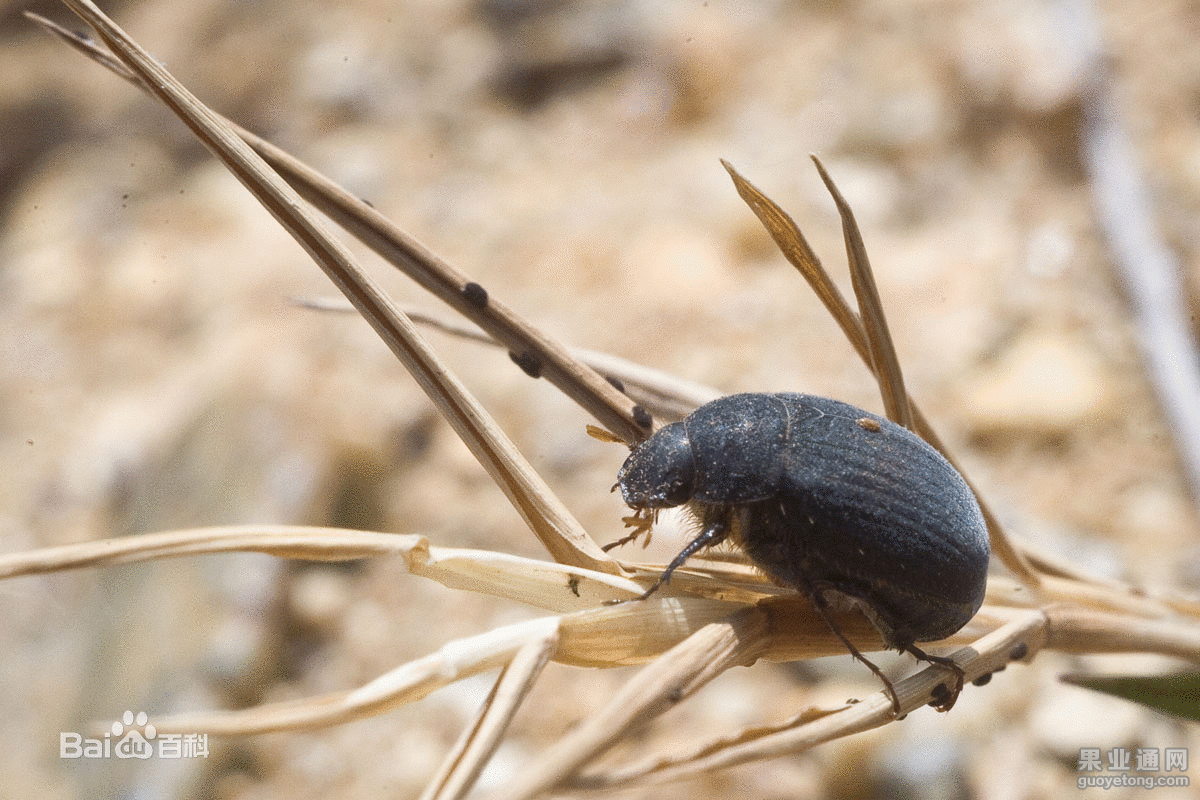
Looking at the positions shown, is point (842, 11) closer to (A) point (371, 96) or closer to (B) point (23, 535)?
(A) point (371, 96)

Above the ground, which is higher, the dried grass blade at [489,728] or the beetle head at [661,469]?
the beetle head at [661,469]

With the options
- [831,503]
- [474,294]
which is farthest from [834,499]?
[474,294]

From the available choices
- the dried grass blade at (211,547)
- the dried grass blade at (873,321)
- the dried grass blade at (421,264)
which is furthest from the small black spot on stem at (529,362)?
the dried grass blade at (873,321)

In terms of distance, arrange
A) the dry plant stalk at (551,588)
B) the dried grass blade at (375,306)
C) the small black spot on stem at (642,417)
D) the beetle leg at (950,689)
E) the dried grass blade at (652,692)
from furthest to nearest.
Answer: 1. the small black spot on stem at (642,417)
2. the beetle leg at (950,689)
3. the dried grass blade at (375,306)
4. the dry plant stalk at (551,588)
5. the dried grass blade at (652,692)

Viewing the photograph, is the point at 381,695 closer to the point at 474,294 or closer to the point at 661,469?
the point at 474,294

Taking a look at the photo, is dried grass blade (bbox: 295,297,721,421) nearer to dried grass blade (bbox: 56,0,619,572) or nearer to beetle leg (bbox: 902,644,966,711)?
dried grass blade (bbox: 56,0,619,572)

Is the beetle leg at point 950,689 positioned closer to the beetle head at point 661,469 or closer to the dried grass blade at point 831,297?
the dried grass blade at point 831,297

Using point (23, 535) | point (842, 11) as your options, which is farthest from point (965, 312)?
point (23, 535)
